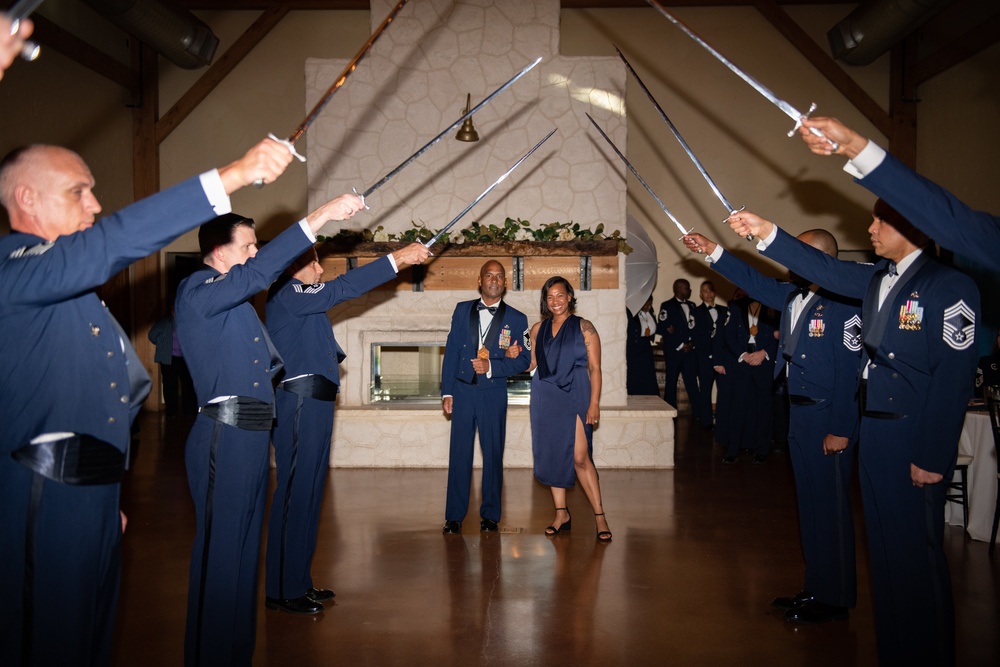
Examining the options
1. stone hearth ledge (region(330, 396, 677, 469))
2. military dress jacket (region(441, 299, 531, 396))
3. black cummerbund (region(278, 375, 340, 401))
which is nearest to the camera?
black cummerbund (region(278, 375, 340, 401))

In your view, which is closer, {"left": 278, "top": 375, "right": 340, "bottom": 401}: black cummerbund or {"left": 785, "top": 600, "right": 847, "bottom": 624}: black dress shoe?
{"left": 785, "top": 600, "right": 847, "bottom": 624}: black dress shoe

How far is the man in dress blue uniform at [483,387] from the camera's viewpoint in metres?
5.49

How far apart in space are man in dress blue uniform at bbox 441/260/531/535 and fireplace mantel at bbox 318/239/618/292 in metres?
1.99

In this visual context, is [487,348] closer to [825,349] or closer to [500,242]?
[500,242]

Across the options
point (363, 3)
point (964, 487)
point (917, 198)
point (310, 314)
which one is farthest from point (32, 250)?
point (363, 3)

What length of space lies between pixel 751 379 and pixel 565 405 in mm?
3681

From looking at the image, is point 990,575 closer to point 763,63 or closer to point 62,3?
point 763,63

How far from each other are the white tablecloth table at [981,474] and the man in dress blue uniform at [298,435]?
3.83m

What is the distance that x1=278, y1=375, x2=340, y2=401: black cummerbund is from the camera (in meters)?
3.95

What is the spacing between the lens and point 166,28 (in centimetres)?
1035

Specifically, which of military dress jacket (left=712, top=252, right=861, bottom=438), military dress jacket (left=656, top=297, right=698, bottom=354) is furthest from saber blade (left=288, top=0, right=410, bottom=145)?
military dress jacket (left=656, top=297, right=698, bottom=354)

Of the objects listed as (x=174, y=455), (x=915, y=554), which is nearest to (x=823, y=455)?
(x=915, y=554)

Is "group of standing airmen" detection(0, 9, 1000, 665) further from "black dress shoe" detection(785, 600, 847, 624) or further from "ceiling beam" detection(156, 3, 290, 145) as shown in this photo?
"ceiling beam" detection(156, 3, 290, 145)

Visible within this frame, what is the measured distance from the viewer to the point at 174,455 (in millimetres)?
8195
